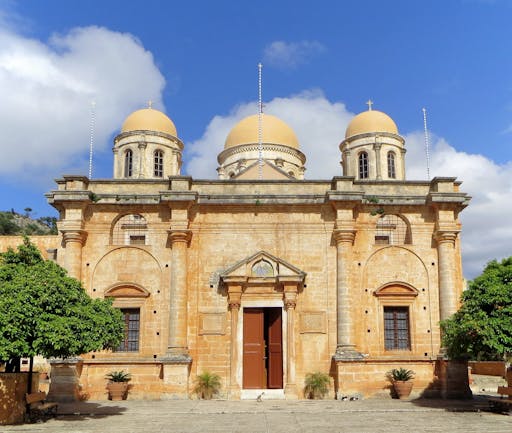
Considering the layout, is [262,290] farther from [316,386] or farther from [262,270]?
[316,386]

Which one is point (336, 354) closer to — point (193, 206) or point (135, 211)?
point (193, 206)

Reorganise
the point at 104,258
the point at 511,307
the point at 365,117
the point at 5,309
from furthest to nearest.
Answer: the point at 365,117, the point at 104,258, the point at 511,307, the point at 5,309

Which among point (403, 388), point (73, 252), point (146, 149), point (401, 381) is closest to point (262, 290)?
point (401, 381)

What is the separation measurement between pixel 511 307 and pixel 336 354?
616cm

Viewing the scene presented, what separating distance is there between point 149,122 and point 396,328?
62.2 ft

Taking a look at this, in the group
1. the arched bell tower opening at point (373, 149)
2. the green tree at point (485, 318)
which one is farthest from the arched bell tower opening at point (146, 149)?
the green tree at point (485, 318)

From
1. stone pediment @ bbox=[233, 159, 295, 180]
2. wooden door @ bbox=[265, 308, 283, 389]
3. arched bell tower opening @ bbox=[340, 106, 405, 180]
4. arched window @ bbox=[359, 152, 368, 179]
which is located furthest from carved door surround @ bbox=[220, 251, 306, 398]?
arched window @ bbox=[359, 152, 368, 179]

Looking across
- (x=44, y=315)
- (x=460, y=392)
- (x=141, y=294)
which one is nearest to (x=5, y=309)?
(x=44, y=315)

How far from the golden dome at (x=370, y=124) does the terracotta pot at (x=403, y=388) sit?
715 inches

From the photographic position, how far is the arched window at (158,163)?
32.7 m

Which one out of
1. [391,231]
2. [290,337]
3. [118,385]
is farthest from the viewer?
[391,231]

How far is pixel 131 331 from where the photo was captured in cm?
2036

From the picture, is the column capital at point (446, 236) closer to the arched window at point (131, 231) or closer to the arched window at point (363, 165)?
the arched window at point (131, 231)

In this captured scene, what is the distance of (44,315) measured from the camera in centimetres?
1366
